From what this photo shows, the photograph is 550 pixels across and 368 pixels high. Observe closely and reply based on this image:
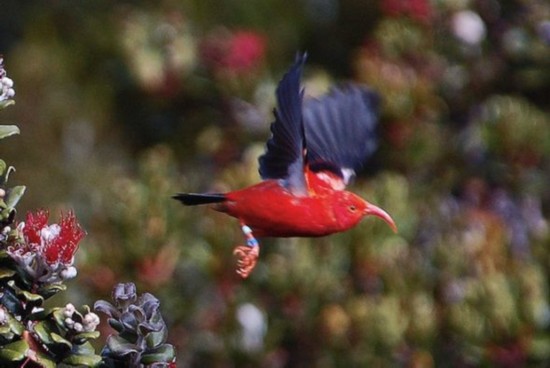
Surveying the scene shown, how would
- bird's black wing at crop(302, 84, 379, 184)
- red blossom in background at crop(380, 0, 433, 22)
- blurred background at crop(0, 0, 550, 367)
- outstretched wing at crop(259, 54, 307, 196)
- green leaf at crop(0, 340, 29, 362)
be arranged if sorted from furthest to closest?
red blossom in background at crop(380, 0, 433, 22)
blurred background at crop(0, 0, 550, 367)
bird's black wing at crop(302, 84, 379, 184)
outstretched wing at crop(259, 54, 307, 196)
green leaf at crop(0, 340, 29, 362)

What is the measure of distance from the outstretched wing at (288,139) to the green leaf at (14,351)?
0.60 meters

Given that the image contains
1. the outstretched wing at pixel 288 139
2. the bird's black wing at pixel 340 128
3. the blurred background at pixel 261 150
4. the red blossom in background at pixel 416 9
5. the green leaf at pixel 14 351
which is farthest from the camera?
the red blossom in background at pixel 416 9

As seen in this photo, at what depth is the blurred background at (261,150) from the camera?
14.9ft

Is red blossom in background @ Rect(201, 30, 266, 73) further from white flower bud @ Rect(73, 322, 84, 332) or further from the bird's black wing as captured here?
white flower bud @ Rect(73, 322, 84, 332)

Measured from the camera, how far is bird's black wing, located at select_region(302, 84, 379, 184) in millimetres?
2652

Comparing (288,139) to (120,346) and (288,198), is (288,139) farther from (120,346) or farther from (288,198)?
(120,346)

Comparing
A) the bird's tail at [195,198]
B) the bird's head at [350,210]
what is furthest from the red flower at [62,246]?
the bird's head at [350,210]

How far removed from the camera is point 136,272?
15.6 ft

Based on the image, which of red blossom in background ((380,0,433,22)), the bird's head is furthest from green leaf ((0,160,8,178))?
red blossom in background ((380,0,433,22))

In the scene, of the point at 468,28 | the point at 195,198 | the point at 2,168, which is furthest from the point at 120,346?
the point at 468,28

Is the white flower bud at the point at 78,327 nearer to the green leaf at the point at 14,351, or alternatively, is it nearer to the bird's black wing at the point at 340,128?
the green leaf at the point at 14,351

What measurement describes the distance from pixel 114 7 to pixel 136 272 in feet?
9.34

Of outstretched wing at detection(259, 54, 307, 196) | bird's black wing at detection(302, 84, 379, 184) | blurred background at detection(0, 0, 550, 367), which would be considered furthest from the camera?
blurred background at detection(0, 0, 550, 367)

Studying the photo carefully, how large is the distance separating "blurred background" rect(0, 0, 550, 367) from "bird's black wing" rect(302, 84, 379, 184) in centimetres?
157
